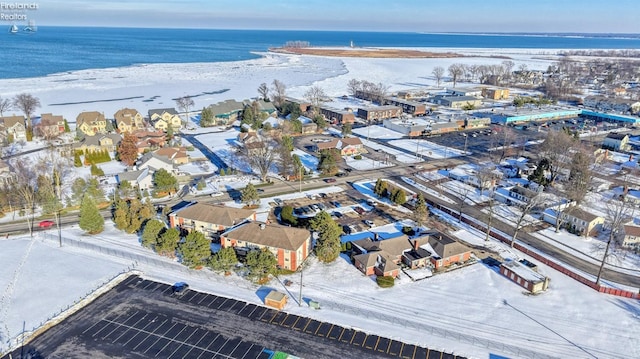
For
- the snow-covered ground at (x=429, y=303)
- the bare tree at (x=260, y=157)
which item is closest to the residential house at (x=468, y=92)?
the bare tree at (x=260, y=157)

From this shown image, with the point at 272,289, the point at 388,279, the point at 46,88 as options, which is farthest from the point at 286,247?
the point at 46,88

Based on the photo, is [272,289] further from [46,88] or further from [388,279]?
[46,88]

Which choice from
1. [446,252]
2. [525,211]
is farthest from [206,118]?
[525,211]

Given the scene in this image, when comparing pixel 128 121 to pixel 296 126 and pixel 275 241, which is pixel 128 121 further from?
pixel 275 241

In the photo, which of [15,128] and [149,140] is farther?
[15,128]

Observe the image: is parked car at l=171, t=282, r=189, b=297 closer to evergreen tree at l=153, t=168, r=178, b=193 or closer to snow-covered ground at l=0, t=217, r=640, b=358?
snow-covered ground at l=0, t=217, r=640, b=358

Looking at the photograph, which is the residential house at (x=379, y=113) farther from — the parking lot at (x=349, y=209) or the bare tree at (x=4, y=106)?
the bare tree at (x=4, y=106)
